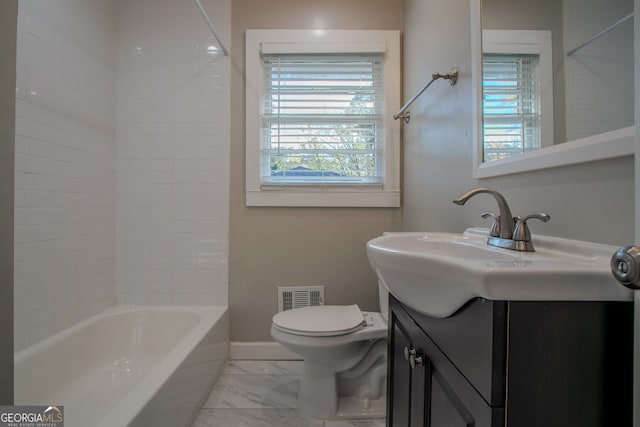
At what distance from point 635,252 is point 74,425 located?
5.81ft

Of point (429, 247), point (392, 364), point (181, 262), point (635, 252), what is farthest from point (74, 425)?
point (635, 252)

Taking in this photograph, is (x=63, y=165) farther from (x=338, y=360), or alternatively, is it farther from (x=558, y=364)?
(x=558, y=364)

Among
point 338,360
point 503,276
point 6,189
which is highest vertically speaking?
point 6,189

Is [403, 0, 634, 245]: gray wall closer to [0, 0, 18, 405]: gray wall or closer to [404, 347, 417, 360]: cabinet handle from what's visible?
[404, 347, 417, 360]: cabinet handle

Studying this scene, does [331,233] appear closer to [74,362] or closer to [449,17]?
[449,17]

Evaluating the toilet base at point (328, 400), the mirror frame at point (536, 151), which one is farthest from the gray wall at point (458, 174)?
the toilet base at point (328, 400)

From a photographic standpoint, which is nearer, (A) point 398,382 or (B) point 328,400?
(A) point 398,382

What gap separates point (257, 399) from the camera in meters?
1.32

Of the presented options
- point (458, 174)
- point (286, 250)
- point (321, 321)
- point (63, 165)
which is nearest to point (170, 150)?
point (63, 165)

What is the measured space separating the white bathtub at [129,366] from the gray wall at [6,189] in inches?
18.2

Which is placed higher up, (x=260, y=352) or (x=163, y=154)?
(x=163, y=154)

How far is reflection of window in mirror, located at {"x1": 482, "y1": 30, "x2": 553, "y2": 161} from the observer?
66cm

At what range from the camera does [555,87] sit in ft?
2.07

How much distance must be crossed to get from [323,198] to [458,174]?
81 centimetres
